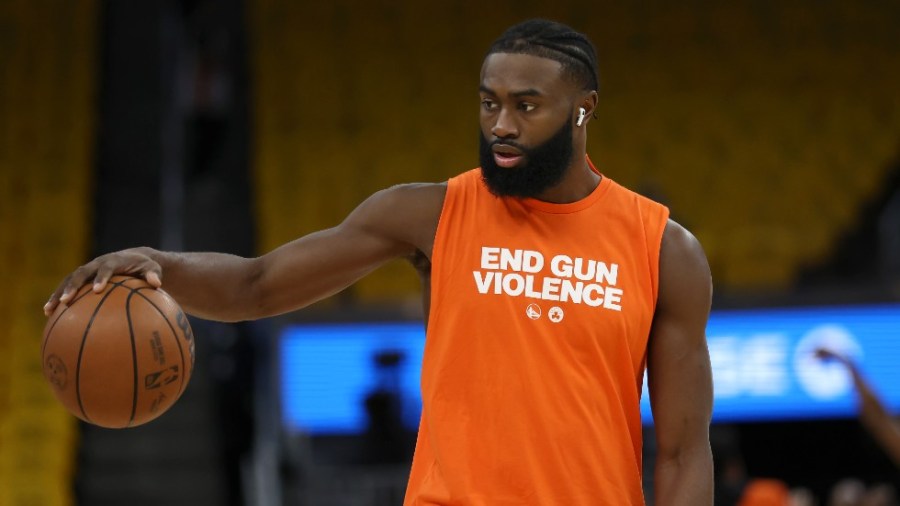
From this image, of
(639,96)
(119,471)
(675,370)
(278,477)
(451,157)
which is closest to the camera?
(675,370)

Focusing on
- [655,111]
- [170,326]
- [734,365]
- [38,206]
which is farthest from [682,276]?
[655,111]

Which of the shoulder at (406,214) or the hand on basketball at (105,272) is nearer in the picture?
the hand on basketball at (105,272)

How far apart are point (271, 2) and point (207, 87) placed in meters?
1.70

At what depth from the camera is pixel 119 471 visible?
10211 mm

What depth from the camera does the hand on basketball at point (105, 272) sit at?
3002 mm

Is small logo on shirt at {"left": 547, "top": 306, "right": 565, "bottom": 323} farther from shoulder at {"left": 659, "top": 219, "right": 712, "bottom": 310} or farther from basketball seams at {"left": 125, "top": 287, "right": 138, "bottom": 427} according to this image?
basketball seams at {"left": 125, "top": 287, "right": 138, "bottom": 427}

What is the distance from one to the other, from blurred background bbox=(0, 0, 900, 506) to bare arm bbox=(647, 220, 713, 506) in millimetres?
4848

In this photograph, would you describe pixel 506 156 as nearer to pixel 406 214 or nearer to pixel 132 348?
pixel 406 214

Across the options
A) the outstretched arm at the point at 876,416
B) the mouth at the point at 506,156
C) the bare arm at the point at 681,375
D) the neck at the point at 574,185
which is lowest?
the outstretched arm at the point at 876,416

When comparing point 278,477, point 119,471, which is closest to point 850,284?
point 278,477

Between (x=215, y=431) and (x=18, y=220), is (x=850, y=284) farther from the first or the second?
(x=18, y=220)

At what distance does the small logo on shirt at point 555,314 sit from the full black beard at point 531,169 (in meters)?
0.29

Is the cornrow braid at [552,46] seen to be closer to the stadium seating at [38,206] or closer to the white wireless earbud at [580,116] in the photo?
the white wireless earbud at [580,116]

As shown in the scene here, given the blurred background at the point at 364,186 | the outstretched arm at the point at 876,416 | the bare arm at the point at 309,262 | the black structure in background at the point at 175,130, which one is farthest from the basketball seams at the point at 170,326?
the black structure in background at the point at 175,130
